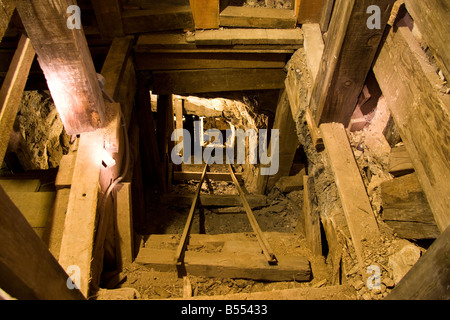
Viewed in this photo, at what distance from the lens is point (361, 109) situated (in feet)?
8.81

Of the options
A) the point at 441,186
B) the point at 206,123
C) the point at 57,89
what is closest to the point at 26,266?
the point at 57,89

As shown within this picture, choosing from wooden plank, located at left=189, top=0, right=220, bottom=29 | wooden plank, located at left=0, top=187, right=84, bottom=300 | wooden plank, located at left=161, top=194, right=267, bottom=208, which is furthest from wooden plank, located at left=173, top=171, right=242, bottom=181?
wooden plank, located at left=0, top=187, right=84, bottom=300

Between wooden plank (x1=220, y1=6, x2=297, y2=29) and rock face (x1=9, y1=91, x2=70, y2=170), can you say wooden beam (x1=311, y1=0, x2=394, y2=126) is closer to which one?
wooden plank (x1=220, y1=6, x2=297, y2=29)

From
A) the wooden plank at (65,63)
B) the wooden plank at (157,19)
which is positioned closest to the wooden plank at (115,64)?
the wooden plank at (157,19)

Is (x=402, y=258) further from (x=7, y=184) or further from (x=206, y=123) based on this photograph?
(x=206, y=123)

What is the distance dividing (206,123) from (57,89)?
761 centimetres

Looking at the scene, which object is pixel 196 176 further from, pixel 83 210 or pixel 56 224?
pixel 83 210

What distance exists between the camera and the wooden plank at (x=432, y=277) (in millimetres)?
1085

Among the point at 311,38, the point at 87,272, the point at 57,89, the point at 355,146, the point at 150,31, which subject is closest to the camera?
the point at 87,272

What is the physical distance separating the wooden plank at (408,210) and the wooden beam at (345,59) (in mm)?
859

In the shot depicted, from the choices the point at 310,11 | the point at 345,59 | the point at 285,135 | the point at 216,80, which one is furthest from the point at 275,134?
the point at 345,59

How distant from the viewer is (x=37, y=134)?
Result: 5984 mm

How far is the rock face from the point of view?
5.75 m

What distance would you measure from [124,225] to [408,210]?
2.23m
